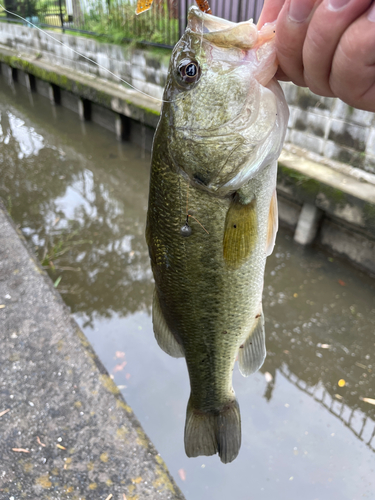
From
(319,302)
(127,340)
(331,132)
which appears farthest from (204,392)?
(331,132)

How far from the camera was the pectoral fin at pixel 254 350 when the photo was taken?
1.57 meters

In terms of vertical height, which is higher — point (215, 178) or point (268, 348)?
point (215, 178)

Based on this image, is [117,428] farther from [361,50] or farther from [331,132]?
[331,132]

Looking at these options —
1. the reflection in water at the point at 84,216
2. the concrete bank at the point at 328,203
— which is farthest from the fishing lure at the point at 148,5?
the reflection in water at the point at 84,216

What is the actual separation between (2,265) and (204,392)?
243cm

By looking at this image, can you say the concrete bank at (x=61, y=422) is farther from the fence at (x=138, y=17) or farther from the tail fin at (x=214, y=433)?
the fence at (x=138, y=17)

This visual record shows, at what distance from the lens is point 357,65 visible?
0.89 m

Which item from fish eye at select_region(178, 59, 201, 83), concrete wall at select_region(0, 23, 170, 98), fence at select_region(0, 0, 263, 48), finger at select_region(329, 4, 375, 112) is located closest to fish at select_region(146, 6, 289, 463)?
fish eye at select_region(178, 59, 201, 83)

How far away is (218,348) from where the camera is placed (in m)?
1.50

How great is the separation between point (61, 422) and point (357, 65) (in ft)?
7.43

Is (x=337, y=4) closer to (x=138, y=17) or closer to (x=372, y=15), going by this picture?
(x=372, y=15)

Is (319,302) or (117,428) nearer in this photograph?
(117,428)

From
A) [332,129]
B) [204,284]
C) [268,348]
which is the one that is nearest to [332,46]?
[204,284]

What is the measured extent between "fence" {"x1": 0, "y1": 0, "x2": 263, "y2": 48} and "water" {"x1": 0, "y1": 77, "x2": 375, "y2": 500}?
2.64 metres
